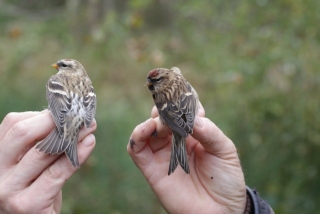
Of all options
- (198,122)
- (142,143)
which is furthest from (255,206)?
(142,143)

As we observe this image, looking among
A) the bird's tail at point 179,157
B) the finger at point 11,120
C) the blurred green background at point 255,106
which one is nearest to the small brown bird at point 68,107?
the finger at point 11,120

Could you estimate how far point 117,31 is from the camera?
236 inches

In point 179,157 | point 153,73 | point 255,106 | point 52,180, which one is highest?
point 153,73

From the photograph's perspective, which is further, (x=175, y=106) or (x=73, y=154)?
(x=175, y=106)

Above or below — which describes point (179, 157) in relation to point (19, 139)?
below

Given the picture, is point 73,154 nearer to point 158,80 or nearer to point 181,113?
point 181,113

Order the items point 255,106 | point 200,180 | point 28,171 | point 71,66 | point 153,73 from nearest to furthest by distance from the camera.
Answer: point 28,171 → point 200,180 → point 153,73 → point 71,66 → point 255,106

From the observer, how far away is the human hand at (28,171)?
2.47m

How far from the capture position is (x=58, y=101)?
3.36 metres

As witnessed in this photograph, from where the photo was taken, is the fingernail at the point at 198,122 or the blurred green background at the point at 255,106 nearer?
the fingernail at the point at 198,122

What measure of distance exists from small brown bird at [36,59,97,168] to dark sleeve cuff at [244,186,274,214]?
1.14 meters

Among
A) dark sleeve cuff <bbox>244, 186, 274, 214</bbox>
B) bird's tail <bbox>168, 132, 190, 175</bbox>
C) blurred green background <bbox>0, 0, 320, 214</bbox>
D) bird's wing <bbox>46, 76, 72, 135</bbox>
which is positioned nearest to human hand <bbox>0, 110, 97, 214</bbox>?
bird's wing <bbox>46, 76, 72, 135</bbox>

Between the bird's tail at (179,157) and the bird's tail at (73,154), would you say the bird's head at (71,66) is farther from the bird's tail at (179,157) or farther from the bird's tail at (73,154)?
the bird's tail at (73,154)

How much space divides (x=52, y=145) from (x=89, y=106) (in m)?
0.71
